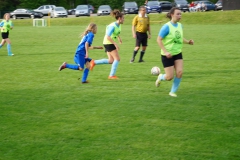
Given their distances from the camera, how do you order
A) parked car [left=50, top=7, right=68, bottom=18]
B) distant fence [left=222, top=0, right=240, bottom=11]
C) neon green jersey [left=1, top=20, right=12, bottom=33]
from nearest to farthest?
neon green jersey [left=1, top=20, right=12, bottom=33] < distant fence [left=222, top=0, right=240, bottom=11] < parked car [left=50, top=7, right=68, bottom=18]

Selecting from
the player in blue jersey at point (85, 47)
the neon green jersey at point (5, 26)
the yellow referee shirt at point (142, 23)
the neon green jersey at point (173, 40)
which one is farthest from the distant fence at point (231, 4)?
the neon green jersey at point (173, 40)

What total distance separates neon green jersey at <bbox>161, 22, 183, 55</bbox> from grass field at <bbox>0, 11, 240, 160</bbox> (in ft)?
3.55

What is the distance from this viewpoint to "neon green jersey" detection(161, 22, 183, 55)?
8898mm

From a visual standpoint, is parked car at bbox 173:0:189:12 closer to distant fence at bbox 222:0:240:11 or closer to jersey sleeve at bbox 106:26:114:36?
distant fence at bbox 222:0:240:11

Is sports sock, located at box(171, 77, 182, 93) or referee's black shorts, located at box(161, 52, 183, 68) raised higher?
referee's black shorts, located at box(161, 52, 183, 68)

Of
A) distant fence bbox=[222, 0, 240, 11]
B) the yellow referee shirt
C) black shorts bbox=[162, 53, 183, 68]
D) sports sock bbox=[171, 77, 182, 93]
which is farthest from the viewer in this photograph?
distant fence bbox=[222, 0, 240, 11]

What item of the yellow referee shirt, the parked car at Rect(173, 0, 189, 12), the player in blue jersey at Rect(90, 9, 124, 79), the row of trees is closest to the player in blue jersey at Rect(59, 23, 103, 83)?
the player in blue jersey at Rect(90, 9, 124, 79)

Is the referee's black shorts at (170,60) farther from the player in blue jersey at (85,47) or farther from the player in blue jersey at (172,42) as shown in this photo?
the player in blue jersey at (85,47)

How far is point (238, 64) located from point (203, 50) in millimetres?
4957

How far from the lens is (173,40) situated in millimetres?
8953

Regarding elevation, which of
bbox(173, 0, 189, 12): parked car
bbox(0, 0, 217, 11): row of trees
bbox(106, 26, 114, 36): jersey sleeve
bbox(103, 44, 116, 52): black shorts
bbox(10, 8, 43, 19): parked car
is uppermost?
bbox(106, 26, 114, 36): jersey sleeve

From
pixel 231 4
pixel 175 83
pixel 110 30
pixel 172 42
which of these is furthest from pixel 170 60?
pixel 231 4

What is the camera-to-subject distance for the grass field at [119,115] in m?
6.04

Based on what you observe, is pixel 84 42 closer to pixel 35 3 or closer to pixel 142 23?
pixel 142 23
